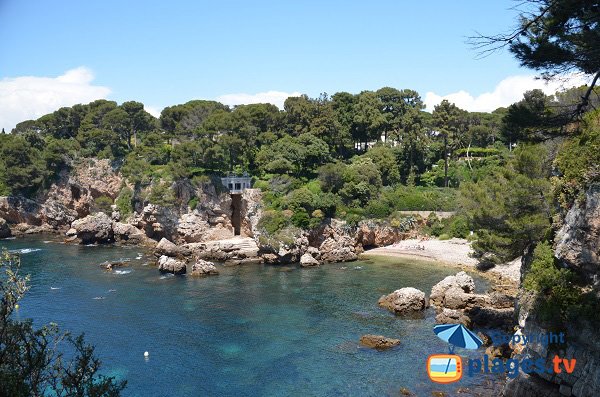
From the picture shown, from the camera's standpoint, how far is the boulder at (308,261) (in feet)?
171

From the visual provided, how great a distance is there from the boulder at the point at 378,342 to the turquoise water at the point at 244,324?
56 centimetres

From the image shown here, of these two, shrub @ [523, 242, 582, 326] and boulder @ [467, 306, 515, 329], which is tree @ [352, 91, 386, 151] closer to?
boulder @ [467, 306, 515, 329]

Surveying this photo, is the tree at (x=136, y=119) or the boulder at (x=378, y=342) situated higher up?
the tree at (x=136, y=119)

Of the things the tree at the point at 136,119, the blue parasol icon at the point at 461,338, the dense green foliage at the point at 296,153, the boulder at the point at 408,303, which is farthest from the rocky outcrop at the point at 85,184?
the blue parasol icon at the point at 461,338

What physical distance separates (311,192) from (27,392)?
48.7 m

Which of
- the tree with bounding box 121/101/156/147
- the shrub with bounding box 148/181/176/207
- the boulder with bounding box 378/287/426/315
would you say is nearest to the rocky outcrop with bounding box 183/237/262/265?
the shrub with bounding box 148/181/176/207

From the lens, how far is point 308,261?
52.1 metres

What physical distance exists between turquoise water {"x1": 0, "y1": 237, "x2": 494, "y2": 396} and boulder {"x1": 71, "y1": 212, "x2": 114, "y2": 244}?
388 inches

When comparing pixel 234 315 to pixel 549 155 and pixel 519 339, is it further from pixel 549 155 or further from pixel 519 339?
pixel 549 155

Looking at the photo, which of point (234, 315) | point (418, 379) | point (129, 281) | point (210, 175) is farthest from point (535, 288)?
point (210, 175)

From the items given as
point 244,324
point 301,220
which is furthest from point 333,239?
point 244,324

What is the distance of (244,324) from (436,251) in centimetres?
2915

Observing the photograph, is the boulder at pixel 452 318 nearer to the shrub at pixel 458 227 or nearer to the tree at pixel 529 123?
the tree at pixel 529 123

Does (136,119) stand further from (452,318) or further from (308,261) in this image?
(452,318)
